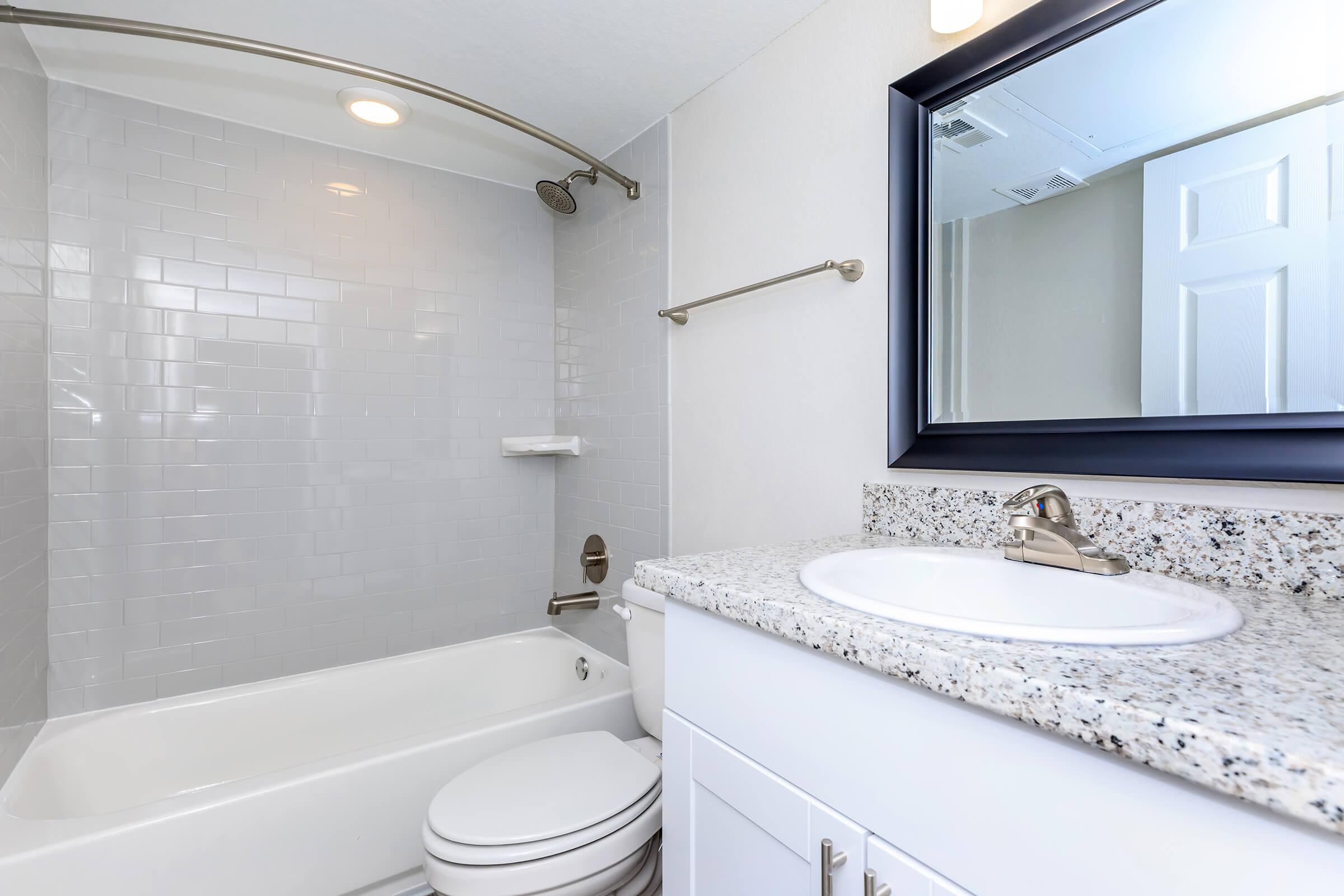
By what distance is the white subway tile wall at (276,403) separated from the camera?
1811 mm

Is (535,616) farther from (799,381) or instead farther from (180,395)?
(799,381)

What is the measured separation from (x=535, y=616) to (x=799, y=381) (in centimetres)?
161

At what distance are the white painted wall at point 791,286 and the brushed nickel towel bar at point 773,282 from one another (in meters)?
0.03

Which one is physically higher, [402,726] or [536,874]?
[536,874]

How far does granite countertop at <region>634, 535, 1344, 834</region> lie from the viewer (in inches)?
15.6

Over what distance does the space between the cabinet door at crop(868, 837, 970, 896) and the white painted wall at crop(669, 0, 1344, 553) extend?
26.2 inches

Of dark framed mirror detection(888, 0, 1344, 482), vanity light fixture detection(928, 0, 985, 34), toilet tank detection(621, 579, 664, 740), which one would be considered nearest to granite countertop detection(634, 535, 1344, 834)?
dark framed mirror detection(888, 0, 1344, 482)

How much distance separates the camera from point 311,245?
2.12 m

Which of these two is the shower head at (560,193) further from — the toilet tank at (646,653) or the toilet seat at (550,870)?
the toilet seat at (550,870)

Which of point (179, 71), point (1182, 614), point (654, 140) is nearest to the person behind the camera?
point (1182, 614)

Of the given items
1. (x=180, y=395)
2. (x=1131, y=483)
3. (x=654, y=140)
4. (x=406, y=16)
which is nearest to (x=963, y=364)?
(x=1131, y=483)

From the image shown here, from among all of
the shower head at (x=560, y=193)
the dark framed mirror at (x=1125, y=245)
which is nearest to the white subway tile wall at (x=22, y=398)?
the shower head at (x=560, y=193)

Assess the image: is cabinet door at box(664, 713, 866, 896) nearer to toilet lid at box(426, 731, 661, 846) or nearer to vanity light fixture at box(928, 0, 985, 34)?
toilet lid at box(426, 731, 661, 846)

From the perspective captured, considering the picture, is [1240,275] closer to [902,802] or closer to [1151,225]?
[1151,225]
